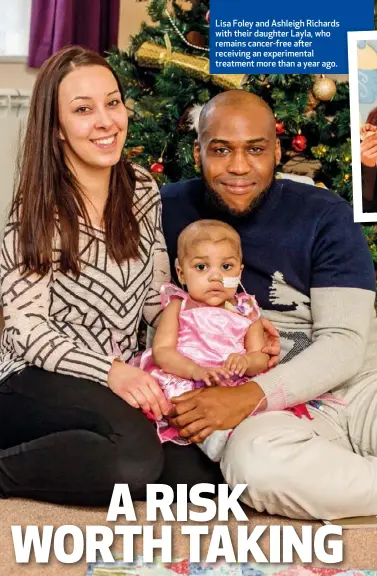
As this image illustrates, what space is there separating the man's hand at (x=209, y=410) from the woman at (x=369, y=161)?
0.78 m

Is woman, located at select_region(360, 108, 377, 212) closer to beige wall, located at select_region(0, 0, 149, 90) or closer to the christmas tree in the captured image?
the christmas tree

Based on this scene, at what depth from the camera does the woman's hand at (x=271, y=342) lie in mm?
1839

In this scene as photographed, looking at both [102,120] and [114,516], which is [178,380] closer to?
[114,516]

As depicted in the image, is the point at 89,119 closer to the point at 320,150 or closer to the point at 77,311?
the point at 77,311

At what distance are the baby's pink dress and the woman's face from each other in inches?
14.5

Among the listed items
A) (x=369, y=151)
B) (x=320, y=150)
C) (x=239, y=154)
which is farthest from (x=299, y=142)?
(x=239, y=154)

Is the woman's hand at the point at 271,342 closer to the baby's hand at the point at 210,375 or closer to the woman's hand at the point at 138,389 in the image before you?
the baby's hand at the point at 210,375

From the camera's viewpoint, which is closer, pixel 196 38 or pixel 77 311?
pixel 77 311

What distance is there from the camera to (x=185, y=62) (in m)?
2.51

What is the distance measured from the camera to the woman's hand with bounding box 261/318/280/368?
1.84 m

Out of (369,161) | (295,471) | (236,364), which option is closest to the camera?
(295,471)

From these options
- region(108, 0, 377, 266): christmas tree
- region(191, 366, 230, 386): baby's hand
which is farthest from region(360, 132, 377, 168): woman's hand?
region(191, 366, 230, 386): baby's hand

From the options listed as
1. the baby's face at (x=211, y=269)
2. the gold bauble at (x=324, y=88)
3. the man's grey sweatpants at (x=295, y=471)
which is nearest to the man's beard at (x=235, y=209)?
the baby's face at (x=211, y=269)

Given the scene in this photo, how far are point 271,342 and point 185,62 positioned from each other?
103 centimetres
